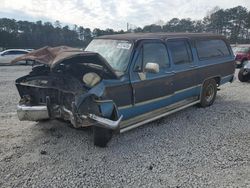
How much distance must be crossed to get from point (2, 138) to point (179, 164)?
127 inches

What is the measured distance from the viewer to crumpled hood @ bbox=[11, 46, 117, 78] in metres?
3.84

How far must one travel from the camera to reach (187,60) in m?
6.21

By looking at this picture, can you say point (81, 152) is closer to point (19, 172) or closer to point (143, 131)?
point (19, 172)

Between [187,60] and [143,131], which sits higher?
[187,60]

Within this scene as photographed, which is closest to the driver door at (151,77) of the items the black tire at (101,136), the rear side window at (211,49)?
the black tire at (101,136)

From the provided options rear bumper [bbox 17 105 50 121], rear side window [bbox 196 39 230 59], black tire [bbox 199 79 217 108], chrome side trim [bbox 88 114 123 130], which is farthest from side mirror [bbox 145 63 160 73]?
black tire [bbox 199 79 217 108]

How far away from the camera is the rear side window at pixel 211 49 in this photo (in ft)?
22.0

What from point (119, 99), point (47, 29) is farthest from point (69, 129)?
point (47, 29)

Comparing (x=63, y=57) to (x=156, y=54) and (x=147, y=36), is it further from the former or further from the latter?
(x=147, y=36)

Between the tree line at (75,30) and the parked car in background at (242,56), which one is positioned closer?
the parked car in background at (242,56)

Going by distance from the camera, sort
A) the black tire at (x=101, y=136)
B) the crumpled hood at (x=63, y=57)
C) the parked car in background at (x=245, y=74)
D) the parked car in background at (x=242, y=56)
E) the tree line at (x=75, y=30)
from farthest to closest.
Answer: the tree line at (x=75, y=30) < the parked car in background at (x=242, y=56) < the parked car in background at (x=245, y=74) < the black tire at (x=101, y=136) < the crumpled hood at (x=63, y=57)

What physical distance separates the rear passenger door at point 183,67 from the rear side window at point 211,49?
468mm

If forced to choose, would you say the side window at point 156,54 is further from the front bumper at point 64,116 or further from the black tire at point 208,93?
the black tire at point 208,93

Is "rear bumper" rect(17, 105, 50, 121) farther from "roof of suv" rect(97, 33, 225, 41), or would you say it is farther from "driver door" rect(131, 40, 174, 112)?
"roof of suv" rect(97, 33, 225, 41)
